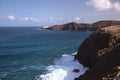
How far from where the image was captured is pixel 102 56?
41625 mm

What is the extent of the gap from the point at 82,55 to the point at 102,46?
21.9ft

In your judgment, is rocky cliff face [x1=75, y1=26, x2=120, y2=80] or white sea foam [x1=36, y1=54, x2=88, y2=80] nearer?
rocky cliff face [x1=75, y1=26, x2=120, y2=80]

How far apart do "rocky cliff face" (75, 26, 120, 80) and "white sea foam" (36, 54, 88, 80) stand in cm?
223

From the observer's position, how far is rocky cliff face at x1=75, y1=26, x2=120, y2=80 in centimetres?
3402

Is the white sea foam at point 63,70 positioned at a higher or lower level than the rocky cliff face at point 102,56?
lower

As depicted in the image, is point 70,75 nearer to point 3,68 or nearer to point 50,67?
point 50,67

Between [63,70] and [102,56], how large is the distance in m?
11.5

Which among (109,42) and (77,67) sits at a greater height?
(109,42)

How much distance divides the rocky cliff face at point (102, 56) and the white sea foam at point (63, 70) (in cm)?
223

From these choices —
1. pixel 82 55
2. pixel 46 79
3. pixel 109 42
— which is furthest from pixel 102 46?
pixel 46 79

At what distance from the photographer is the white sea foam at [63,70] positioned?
44.4 metres

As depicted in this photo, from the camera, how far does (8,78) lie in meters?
45.4

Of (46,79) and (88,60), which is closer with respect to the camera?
(46,79)

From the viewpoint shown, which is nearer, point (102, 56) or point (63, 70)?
point (102, 56)
